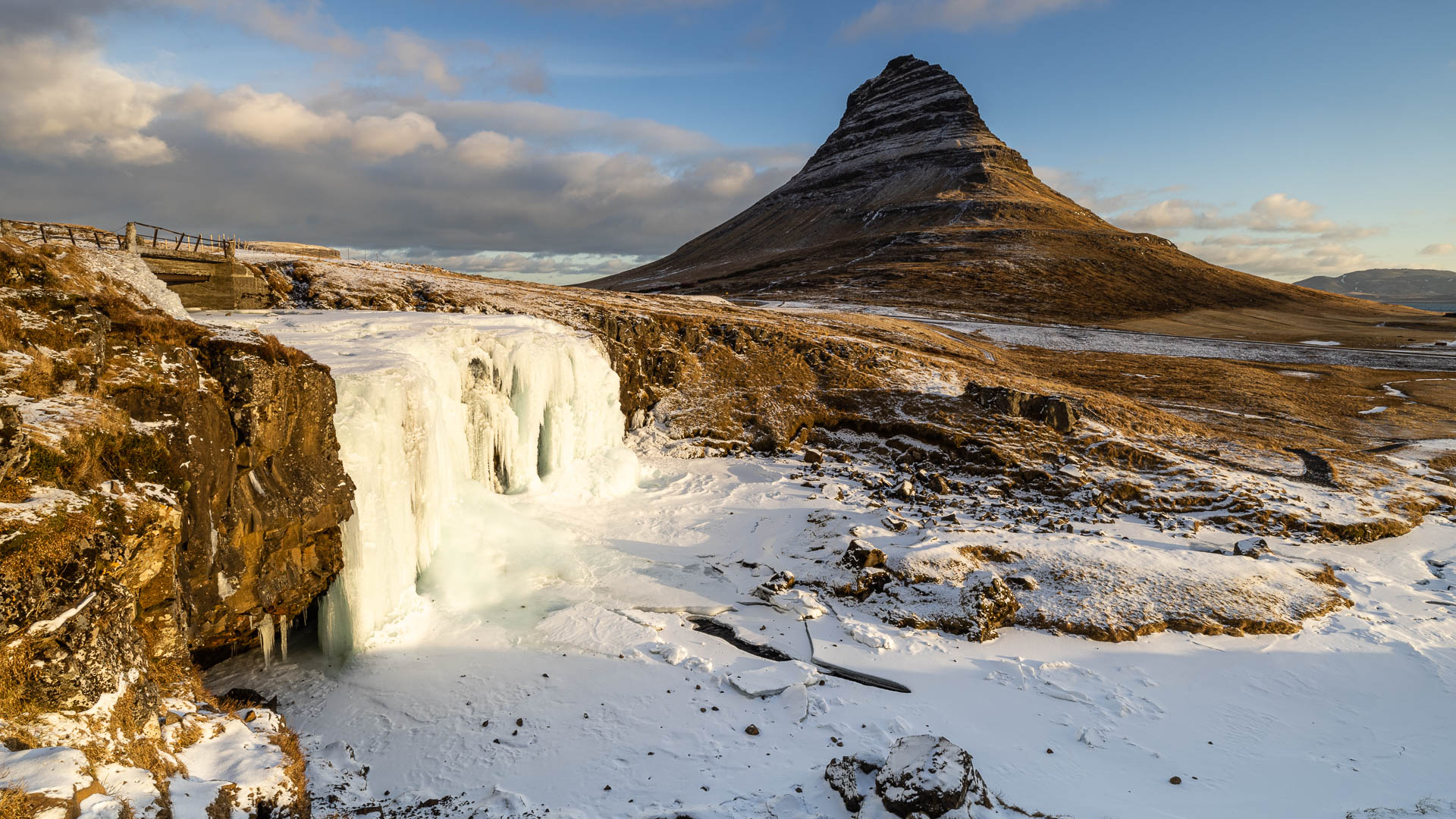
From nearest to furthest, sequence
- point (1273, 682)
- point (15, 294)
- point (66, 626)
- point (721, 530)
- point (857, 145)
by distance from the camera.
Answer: point (66, 626), point (15, 294), point (1273, 682), point (721, 530), point (857, 145)

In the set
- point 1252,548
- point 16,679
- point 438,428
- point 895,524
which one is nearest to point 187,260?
point 438,428

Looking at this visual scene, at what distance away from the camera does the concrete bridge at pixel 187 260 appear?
18.9m

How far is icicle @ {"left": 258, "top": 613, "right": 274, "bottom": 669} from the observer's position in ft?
39.7

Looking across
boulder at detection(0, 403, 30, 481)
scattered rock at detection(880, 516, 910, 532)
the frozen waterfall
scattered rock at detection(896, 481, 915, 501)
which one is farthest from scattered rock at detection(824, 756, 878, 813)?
scattered rock at detection(896, 481, 915, 501)

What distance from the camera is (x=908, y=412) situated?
98.1ft

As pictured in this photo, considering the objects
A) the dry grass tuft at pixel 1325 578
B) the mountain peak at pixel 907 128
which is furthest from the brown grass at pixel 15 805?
the mountain peak at pixel 907 128

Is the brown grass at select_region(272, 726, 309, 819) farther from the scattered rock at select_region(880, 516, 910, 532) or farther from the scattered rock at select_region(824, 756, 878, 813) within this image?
the scattered rock at select_region(880, 516, 910, 532)

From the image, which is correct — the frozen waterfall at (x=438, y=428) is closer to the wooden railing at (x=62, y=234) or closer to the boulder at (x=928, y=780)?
the wooden railing at (x=62, y=234)

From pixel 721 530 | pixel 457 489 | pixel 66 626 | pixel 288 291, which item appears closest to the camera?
pixel 66 626

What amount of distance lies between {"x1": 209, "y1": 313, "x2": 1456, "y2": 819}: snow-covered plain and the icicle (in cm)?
24

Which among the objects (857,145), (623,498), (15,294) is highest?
(857,145)

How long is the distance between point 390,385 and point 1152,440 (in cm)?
2844

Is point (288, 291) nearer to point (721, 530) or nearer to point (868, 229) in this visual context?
point (721, 530)

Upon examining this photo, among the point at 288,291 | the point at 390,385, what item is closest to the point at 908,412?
the point at 390,385
